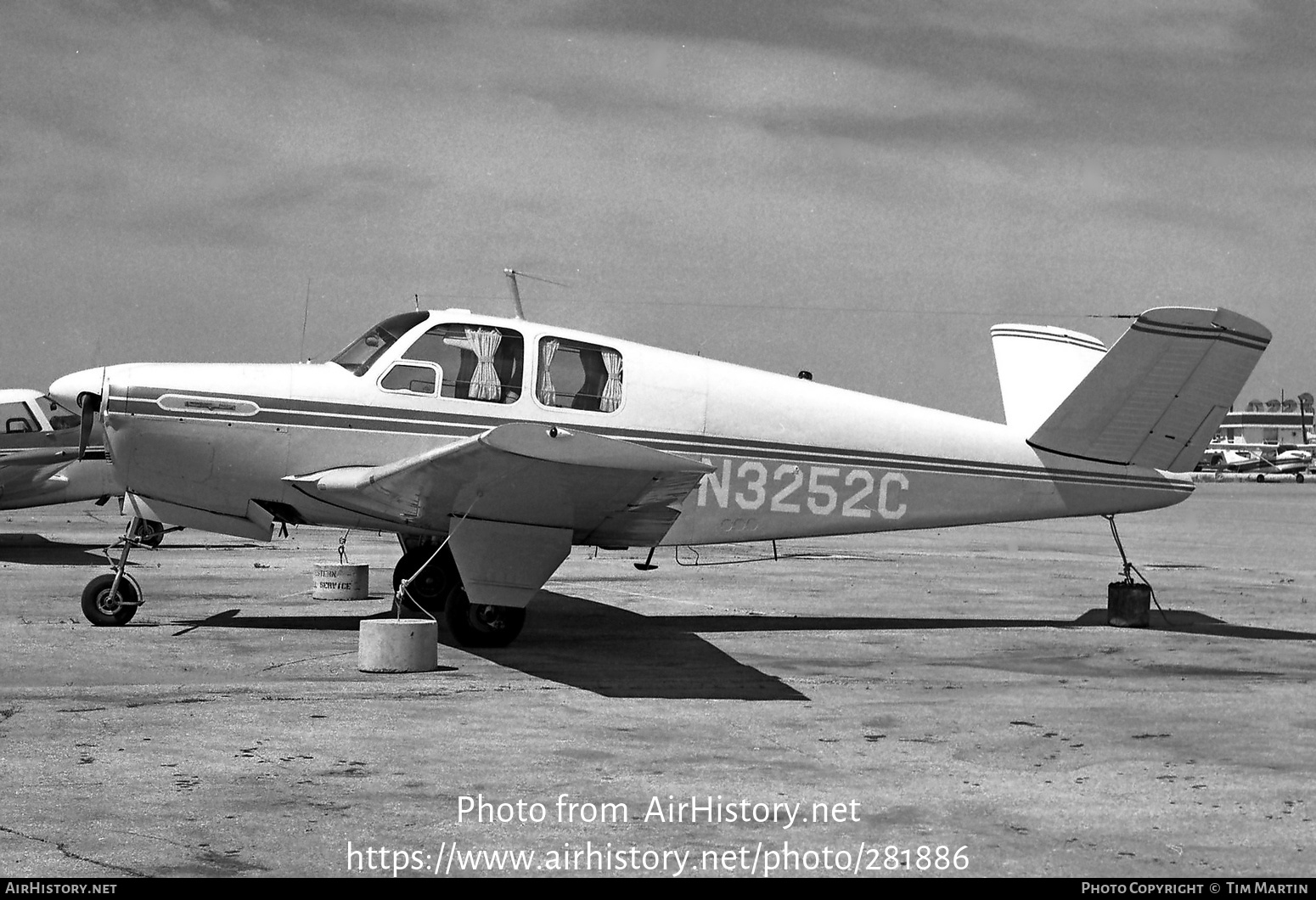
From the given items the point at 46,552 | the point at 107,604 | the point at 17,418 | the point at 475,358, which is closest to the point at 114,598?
the point at 107,604

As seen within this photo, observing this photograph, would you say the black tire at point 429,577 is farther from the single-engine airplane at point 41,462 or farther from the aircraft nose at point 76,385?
the single-engine airplane at point 41,462

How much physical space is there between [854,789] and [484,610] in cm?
478

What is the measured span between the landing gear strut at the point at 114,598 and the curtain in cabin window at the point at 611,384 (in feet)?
13.7

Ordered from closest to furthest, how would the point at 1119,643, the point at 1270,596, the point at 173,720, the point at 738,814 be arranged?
the point at 738,814 < the point at 173,720 < the point at 1119,643 < the point at 1270,596

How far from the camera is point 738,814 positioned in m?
5.05

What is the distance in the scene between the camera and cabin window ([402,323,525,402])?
395 inches

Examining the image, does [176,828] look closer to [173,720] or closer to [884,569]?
[173,720]

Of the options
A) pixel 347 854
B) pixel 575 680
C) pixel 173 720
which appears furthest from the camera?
pixel 575 680

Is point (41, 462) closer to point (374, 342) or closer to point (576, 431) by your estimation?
point (374, 342)

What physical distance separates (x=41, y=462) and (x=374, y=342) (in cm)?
1038

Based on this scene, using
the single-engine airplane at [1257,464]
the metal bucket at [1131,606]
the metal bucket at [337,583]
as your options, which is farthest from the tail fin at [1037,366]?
the single-engine airplane at [1257,464]

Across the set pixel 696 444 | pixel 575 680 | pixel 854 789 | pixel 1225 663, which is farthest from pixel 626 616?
pixel 854 789

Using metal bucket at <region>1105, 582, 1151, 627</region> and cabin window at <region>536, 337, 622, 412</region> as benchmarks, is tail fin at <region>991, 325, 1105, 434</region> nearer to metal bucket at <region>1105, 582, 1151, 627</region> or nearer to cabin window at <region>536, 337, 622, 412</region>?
metal bucket at <region>1105, 582, 1151, 627</region>

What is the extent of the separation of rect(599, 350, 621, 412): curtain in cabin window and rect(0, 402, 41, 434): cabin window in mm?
12828
